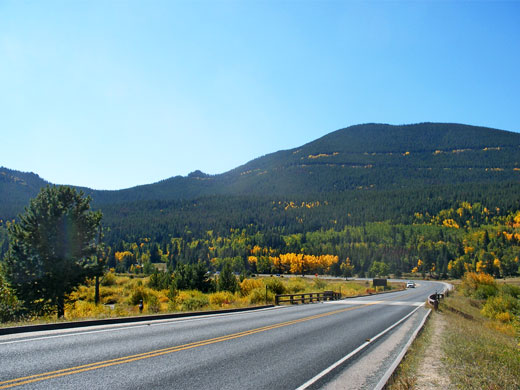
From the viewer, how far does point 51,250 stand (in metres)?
28.8

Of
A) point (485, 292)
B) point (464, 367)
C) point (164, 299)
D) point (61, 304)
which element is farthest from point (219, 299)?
point (485, 292)

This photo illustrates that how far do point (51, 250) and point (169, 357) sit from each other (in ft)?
84.2

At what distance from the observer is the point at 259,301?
2769 cm

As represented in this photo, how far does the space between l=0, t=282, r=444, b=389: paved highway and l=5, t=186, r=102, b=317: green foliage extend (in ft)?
62.2

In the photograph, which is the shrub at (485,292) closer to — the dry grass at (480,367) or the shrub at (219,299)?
the shrub at (219,299)

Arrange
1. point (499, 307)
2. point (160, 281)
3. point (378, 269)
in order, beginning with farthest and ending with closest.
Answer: point (378, 269) < point (160, 281) < point (499, 307)

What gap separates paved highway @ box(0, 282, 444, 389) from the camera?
255 inches

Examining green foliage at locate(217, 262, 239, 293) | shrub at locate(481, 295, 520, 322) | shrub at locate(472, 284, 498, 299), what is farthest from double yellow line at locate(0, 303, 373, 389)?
shrub at locate(472, 284, 498, 299)

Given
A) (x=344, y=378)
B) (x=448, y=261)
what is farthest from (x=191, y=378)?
(x=448, y=261)

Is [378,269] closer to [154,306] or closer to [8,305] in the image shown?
[154,306]

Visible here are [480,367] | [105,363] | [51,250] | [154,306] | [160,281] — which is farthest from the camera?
[160,281]

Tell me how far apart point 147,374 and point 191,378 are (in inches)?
35.1

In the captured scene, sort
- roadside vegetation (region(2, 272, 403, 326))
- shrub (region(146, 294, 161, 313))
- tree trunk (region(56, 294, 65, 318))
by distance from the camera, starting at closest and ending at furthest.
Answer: roadside vegetation (region(2, 272, 403, 326)) → shrub (region(146, 294, 161, 313)) → tree trunk (region(56, 294, 65, 318))

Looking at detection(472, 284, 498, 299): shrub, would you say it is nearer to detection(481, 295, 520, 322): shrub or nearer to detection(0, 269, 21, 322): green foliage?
detection(481, 295, 520, 322): shrub
